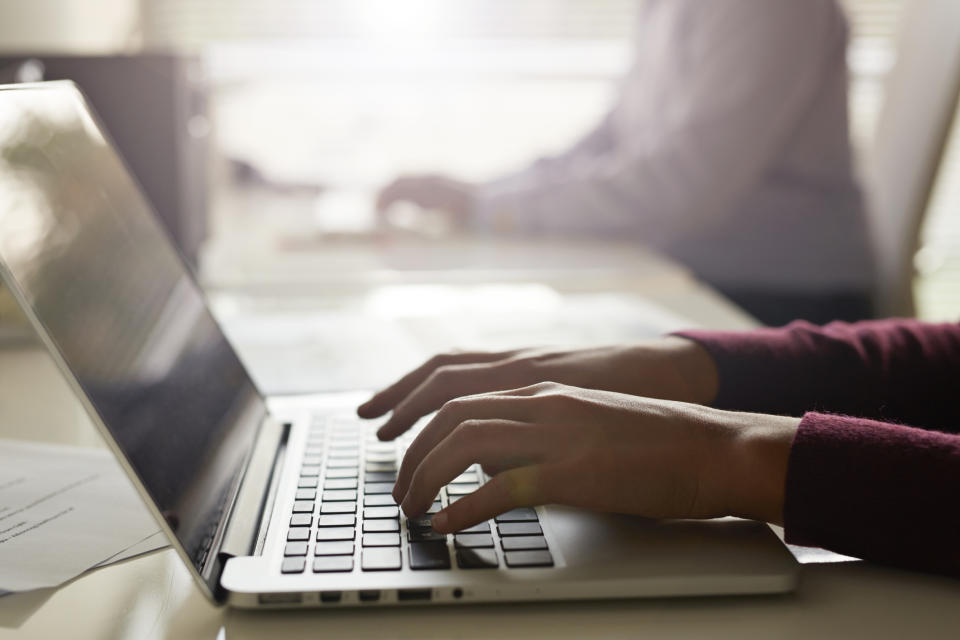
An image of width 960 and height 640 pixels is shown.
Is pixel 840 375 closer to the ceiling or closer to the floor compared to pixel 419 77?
closer to the floor

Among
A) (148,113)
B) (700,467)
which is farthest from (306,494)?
(148,113)

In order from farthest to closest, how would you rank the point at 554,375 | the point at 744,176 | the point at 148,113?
1. the point at 744,176
2. the point at 148,113
3. the point at 554,375

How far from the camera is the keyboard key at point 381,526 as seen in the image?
0.46 m

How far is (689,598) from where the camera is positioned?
0.43 meters

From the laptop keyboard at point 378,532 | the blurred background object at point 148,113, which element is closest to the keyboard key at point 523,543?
the laptop keyboard at point 378,532

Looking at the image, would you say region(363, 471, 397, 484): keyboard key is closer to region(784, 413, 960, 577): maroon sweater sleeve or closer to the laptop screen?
the laptop screen

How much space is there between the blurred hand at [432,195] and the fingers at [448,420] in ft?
3.94

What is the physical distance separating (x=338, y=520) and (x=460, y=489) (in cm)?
9

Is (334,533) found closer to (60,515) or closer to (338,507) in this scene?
(338,507)

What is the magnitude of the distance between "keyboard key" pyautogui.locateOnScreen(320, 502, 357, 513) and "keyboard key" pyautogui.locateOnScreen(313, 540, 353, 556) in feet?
0.13

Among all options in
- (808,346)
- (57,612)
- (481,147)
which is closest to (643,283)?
(808,346)

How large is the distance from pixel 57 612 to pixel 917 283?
1474mm

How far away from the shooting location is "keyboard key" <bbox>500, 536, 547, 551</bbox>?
45 cm

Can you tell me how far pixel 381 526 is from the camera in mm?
467
